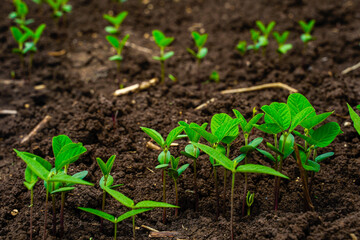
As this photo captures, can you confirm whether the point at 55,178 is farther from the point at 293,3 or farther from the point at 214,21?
the point at 293,3

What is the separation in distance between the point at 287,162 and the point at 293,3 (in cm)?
275

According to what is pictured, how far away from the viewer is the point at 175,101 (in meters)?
2.83

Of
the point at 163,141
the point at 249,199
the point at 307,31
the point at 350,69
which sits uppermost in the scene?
the point at 163,141

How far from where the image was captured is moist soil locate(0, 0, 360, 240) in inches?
73.5

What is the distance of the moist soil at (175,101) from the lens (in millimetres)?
1868

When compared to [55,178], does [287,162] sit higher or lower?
lower

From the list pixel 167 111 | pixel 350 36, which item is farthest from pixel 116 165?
pixel 350 36

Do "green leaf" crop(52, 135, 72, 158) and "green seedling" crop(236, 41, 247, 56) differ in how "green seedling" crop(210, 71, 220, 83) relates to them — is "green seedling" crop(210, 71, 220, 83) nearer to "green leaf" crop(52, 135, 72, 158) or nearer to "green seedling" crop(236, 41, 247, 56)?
"green seedling" crop(236, 41, 247, 56)

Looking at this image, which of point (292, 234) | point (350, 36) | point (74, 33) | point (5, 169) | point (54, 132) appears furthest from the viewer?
point (74, 33)

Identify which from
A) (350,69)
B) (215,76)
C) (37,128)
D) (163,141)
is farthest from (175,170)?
(350,69)

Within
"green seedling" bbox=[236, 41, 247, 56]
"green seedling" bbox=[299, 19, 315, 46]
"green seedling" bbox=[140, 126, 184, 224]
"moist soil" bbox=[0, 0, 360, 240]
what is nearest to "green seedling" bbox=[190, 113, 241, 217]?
"green seedling" bbox=[140, 126, 184, 224]

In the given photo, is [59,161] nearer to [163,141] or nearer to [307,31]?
[163,141]

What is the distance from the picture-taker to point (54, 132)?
8.65 feet

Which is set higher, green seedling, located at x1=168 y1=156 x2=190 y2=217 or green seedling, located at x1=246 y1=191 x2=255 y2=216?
green seedling, located at x1=168 y1=156 x2=190 y2=217
